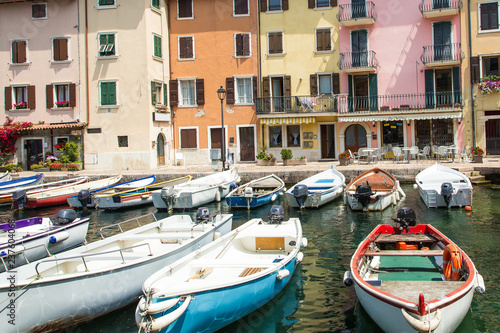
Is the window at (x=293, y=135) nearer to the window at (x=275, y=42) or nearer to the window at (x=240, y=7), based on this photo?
the window at (x=275, y=42)

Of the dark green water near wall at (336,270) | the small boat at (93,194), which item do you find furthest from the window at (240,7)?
the dark green water near wall at (336,270)

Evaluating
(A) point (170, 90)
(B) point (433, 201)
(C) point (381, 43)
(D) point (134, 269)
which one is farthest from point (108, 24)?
(D) point (134, 269)

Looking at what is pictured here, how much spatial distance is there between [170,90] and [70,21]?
25.1 feet

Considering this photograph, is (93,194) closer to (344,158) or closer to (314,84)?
(344,158)

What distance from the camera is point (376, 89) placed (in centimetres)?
3048

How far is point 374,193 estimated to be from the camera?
17.6 m

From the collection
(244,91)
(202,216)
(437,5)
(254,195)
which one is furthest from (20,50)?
(437,5)

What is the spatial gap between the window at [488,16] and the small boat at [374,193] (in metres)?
14.3

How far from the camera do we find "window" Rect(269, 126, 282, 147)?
3197cm

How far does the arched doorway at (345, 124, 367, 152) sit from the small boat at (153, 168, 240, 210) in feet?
33.8

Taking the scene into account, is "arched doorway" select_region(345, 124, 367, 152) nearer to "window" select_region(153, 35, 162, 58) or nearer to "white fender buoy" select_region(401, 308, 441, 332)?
"window" select_region(153, 35, 162, 58)

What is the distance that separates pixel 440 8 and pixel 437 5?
38 cm

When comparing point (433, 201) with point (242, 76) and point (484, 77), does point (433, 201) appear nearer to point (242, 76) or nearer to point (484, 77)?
point (484, 77)

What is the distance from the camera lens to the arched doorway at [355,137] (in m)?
31.2
